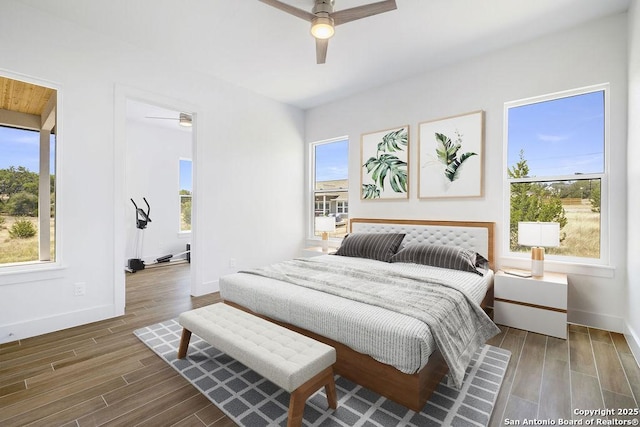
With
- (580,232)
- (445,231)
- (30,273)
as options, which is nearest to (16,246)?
(30,273)

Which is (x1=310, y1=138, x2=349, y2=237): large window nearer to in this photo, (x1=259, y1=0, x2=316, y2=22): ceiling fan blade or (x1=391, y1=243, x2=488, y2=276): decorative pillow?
(x1=391, y1=243, x2=488, y2=276): decorative pillow

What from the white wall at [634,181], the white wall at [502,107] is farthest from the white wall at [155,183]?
the white wall at [634,181]

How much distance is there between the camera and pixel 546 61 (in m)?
3.23

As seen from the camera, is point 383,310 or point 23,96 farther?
point 23,96

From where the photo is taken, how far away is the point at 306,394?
1.62 m

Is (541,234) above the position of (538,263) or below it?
above

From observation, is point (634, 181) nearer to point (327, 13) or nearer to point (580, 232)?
point (580, 232)

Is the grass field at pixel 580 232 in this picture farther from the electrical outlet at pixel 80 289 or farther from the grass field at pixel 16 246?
the grass field at pixel 16 246

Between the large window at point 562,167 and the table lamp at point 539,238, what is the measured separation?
432mm

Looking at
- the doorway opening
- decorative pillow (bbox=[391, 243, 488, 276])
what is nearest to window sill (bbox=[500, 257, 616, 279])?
decorative pillow (bbox=[391, 243, 488, 276])

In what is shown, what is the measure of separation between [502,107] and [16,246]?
5371 millimetres

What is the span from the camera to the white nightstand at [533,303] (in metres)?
2.79

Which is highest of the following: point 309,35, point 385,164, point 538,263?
point 309,35

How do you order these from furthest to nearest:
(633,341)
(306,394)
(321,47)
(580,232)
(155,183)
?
(155,183) → (580,232) → (321,47) → (633,341) → (306,394)
